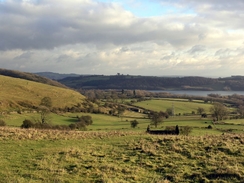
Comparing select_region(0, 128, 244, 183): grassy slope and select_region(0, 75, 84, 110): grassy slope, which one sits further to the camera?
select_region(0, 75, 84, 110): grassy slope

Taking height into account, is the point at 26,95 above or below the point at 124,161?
below

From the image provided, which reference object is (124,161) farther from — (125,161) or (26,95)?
(26,95)

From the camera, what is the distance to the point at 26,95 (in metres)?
104

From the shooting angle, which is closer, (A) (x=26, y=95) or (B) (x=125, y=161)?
(B) (x=125, y=161)

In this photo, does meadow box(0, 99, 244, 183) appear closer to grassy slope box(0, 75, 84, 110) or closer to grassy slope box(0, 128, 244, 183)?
grassy slope box(0, 128, 244, 183)

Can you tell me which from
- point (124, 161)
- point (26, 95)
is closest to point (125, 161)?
point (124, 161)

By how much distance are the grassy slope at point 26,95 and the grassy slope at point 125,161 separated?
2892 inches

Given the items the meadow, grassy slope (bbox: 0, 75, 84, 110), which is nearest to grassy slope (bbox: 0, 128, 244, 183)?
the meadow

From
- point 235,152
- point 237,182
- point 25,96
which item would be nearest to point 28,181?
point 237,182

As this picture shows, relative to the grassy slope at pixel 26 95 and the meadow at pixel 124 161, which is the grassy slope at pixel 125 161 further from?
the grassy slope at pixel 26 95

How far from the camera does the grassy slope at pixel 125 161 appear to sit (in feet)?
34.8

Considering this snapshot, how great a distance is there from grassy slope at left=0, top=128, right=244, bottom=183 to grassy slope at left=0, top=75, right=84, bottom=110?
7345 cm

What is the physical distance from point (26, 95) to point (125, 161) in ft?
323

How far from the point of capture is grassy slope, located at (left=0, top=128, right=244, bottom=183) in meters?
10.6
